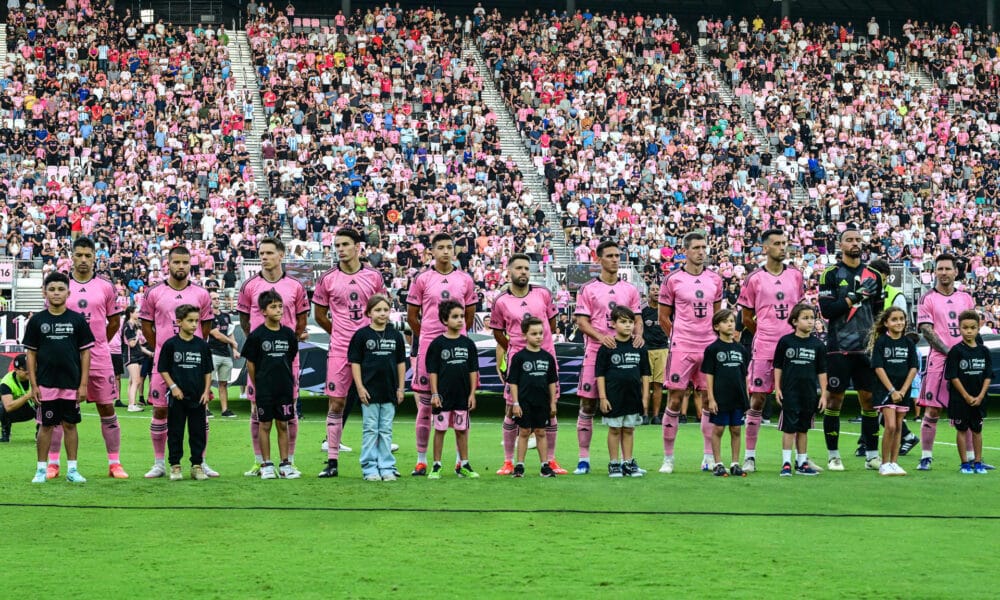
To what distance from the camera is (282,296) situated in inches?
469

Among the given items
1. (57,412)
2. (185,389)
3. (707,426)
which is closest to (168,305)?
(185,389)

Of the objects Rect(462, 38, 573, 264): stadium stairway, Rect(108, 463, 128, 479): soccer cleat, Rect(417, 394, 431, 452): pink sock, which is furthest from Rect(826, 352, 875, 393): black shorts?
Rect(462, 38, 573, 264): stadium stairway

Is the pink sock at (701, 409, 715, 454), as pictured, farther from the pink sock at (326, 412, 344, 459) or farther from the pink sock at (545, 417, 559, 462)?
the pink sock at (326, 412, 344, 459)

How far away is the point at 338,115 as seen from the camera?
39312 mm

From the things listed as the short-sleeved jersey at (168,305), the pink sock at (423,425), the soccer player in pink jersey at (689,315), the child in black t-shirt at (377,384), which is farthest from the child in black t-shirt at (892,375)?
the short-sleeved jersey at (168,305)

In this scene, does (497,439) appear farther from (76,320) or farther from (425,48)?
(425,48)

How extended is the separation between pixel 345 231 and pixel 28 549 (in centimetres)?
496

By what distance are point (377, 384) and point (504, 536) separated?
3.17 metres

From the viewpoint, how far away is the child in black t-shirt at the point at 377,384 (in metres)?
11.1

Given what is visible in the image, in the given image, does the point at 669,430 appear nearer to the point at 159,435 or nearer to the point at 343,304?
the point at 343,304

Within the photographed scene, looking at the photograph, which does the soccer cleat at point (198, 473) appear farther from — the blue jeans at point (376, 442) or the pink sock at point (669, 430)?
the pink sock at point (669, 430)

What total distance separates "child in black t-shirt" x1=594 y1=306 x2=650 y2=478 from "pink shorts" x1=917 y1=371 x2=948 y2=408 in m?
2.82

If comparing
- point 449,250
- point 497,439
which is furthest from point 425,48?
point 449,250

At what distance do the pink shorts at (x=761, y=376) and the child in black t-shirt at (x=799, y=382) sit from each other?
30 centimetres
